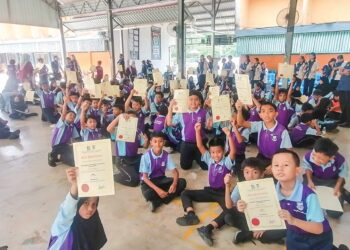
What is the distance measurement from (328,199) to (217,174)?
994 millimetres

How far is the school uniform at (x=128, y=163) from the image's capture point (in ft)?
10.6

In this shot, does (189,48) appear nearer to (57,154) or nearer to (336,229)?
(57,154)

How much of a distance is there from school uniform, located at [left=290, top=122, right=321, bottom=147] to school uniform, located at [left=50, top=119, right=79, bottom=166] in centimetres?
356

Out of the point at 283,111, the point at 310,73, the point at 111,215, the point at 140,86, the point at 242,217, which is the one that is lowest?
the point at 111,215

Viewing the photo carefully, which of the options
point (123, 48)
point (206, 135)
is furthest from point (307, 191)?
point (123, 48)

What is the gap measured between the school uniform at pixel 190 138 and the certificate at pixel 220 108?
613 millimetres

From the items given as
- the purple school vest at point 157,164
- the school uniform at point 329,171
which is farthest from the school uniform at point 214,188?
the school uniform at point 329,171

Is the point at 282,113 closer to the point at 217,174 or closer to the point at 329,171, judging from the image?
the point at 329,171

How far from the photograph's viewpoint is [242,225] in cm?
230

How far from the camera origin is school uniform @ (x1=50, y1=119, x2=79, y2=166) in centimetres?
385

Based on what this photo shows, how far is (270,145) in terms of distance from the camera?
2967 mm

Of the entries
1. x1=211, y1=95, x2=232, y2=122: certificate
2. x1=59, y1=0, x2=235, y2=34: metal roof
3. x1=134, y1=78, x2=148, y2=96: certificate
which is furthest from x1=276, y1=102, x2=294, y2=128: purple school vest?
x1=59, y1=0, x2=235, y2=34: metal roof

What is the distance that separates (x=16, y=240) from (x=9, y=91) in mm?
6254

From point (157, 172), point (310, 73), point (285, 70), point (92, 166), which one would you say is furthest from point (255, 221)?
point (310, 73)
